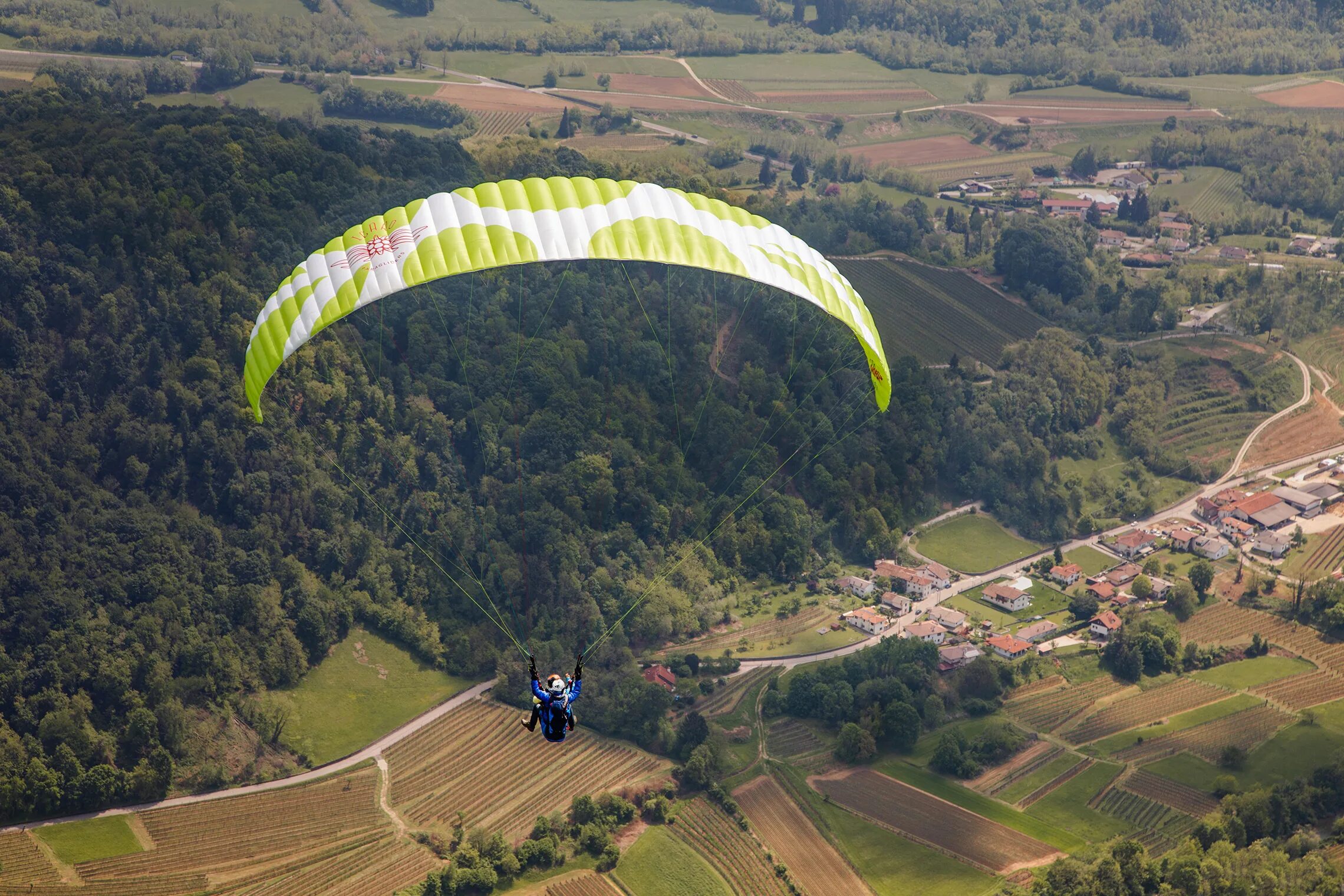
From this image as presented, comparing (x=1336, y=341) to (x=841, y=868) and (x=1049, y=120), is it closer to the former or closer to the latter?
(x=1049, y=120)

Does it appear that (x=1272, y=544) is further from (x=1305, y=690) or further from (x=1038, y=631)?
(x=1038, y=631)

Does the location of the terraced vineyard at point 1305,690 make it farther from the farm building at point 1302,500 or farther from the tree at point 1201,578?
the farm building at point 1302,500

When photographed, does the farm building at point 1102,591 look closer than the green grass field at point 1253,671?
No

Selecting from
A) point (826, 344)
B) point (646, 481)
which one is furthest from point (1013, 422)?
point (646, 481)

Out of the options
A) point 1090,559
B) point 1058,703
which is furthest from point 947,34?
point 1058,703

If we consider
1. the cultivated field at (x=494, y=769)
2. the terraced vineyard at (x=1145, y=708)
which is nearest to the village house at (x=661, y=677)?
the cultivated field at (x=494, y=769)

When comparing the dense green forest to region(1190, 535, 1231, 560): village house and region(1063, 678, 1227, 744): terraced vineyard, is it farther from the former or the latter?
region(1063, 678, 1227, 744): terraced vineyard
